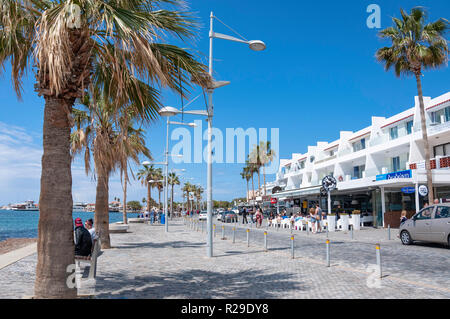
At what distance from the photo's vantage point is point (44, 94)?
566 centimetres

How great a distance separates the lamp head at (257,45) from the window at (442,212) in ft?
29.6

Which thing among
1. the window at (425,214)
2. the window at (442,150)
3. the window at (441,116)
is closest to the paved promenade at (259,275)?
the window at (425,214)

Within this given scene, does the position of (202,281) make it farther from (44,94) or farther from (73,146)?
(73,146)

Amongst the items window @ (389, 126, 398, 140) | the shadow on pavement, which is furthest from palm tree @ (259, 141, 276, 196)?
the shadow on pavement

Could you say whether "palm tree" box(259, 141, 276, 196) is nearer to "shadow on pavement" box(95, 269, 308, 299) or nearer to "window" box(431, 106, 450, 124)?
"window" box(431, 106, 450, 124)

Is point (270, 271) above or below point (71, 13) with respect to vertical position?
below

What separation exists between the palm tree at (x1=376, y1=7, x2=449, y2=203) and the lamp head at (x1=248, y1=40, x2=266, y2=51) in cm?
1448

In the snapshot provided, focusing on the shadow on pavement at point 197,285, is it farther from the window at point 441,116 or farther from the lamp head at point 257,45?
the window at point 441,116

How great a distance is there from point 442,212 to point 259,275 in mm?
8771

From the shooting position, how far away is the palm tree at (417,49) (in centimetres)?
2219

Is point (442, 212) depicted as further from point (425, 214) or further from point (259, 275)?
point (259, 275)

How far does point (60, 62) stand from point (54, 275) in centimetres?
299

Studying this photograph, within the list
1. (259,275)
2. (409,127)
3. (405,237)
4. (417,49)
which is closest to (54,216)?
(259,275)
